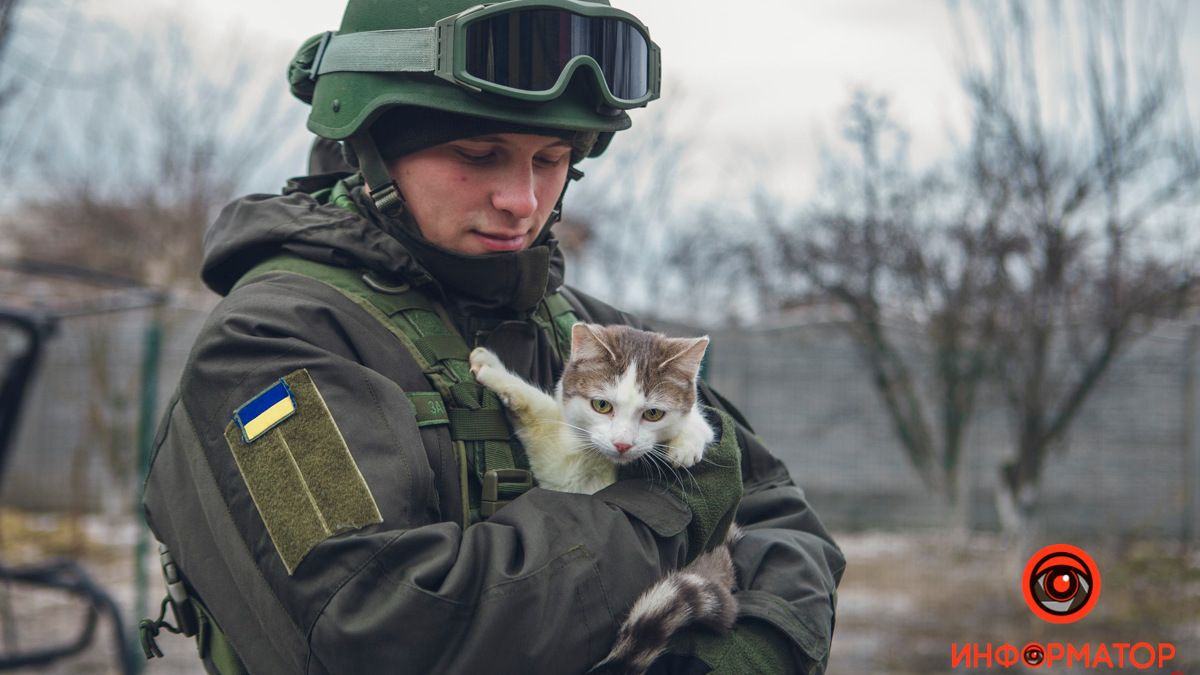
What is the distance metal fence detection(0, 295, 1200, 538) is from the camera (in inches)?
385

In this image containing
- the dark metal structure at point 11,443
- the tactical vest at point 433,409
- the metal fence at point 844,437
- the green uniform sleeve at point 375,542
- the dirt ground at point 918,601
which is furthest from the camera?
the metal fence at point 844,437

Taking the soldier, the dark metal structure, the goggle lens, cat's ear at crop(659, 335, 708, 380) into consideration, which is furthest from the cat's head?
the dark metal structure

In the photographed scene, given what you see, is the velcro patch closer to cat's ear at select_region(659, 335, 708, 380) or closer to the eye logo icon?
cat's ear at select_region(659, 335, 708, 380)

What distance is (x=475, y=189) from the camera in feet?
7.42

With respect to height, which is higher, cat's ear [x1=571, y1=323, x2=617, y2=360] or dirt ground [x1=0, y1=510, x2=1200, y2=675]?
cat's ear [x1=571, y1=323, x2=617, y2=360]

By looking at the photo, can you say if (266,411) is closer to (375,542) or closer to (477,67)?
(375,542)

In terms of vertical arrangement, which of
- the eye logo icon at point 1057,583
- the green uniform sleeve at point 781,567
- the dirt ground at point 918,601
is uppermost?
the green uniform sleeve at point 781,567

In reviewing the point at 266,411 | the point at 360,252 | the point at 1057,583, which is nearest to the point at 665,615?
the point at 266,411

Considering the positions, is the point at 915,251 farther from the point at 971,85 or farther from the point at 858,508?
the point at 858,508

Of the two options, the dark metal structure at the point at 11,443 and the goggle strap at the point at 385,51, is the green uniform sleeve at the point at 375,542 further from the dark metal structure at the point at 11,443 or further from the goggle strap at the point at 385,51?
the dark metal structure at the point at 11,443

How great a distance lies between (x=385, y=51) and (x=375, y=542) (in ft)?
3.59

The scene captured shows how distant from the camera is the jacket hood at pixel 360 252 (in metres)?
2.22

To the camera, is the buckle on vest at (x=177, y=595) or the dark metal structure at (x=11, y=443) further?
the dark metal structure at (x=11, y=443)

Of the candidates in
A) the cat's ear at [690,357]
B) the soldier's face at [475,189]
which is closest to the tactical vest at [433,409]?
the soldier's face at [475,189]
